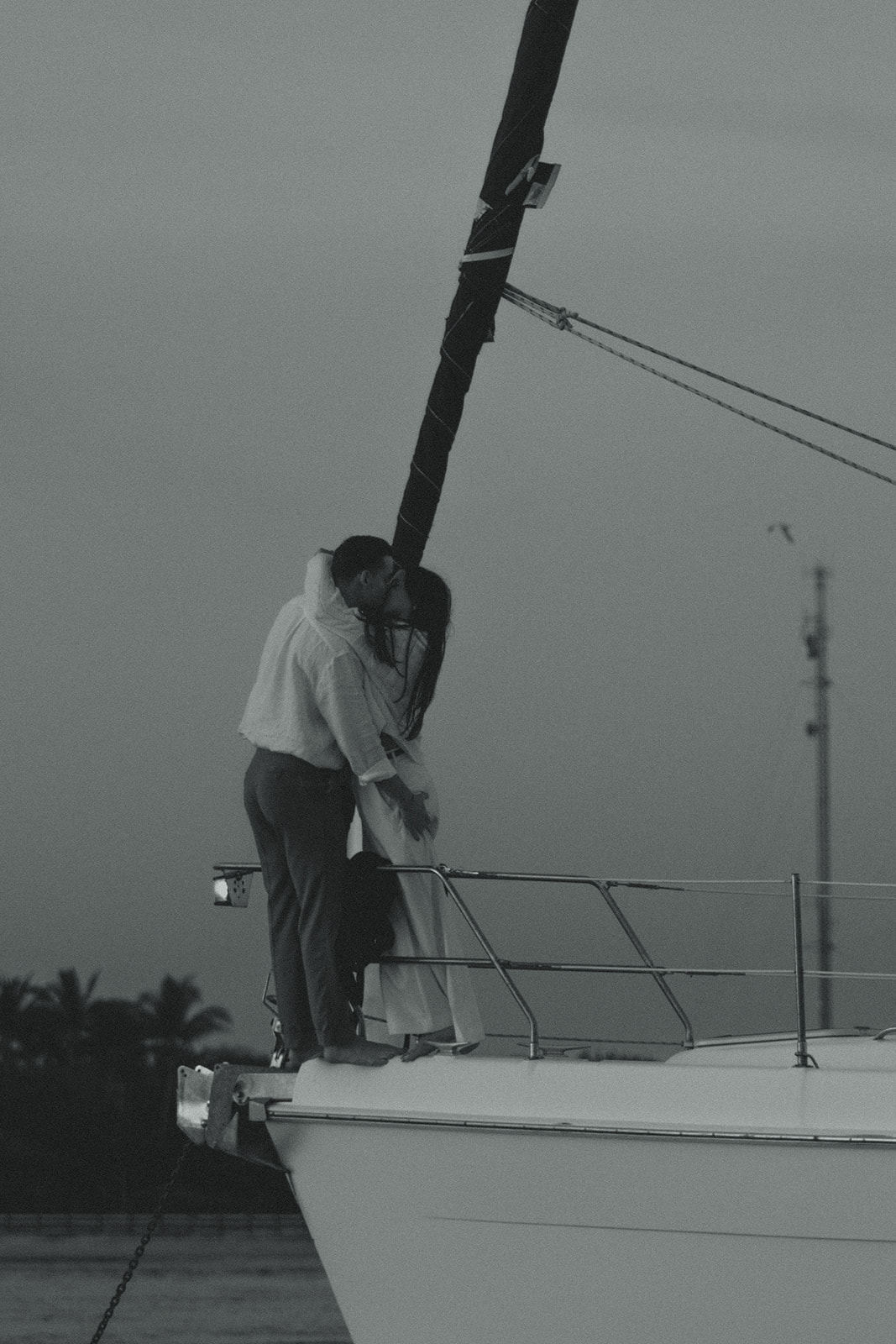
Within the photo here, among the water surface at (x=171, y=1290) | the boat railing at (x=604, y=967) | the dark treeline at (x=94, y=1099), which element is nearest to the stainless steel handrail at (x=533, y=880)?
the boat railing at (x=604, y=967)

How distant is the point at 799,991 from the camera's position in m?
6.98

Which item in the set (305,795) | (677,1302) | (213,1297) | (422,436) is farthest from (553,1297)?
(213,1297)

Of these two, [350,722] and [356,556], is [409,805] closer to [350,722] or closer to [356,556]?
[350,722]

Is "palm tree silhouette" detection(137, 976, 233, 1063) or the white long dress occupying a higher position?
the white long dress

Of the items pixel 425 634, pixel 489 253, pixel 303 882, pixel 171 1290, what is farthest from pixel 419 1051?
pixel 171 1290

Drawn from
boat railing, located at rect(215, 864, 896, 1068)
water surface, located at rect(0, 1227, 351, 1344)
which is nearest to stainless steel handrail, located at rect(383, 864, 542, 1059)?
boat railing, located at rect(215, 864, 896, 1068)

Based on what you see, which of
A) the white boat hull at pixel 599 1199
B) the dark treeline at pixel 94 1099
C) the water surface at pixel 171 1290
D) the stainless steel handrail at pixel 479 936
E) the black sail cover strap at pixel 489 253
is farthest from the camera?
the dark treeline at pixel 94 1099

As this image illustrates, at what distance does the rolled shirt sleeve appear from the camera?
736 cm

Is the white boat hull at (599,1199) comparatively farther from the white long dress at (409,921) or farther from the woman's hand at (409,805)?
the woman's hand at (409,805)

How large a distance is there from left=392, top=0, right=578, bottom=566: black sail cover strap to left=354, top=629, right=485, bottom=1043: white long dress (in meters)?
1.84

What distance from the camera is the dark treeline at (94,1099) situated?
7350 centimetres

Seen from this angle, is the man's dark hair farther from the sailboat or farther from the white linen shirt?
the sailboat

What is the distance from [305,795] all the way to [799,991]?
178cm

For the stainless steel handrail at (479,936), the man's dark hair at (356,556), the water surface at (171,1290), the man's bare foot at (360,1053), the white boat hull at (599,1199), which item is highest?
the man's dark hair at (356,556)
